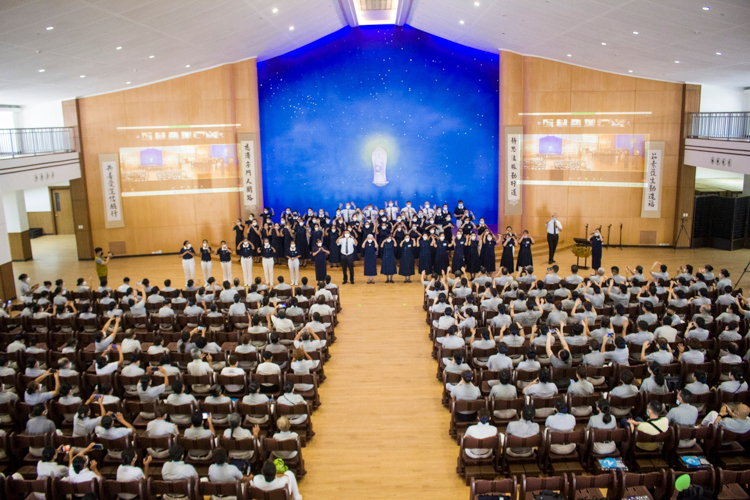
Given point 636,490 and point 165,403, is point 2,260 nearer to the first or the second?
point 165,403

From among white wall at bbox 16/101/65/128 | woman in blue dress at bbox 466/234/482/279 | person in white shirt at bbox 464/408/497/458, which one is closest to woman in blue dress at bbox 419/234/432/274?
woman in blue dress at bbox 466/234/482/279

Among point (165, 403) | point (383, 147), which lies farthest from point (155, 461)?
point (383, 147)

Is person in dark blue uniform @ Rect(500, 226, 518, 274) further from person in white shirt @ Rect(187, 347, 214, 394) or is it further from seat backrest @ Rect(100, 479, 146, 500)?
seat backrest @ Rect(100, 479, 146, 500)

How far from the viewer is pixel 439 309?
11406 millimetres

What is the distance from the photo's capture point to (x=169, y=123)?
19844 millimetres

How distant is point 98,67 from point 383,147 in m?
9.84

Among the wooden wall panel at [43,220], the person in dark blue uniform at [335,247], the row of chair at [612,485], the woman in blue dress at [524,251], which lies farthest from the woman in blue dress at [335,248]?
the wooden wall panel at [43,220]

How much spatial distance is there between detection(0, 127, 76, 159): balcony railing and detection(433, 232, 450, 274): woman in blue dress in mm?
12295

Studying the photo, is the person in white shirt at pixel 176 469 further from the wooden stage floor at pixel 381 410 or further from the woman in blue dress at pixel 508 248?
the woman in blue dress at pixel 508 248

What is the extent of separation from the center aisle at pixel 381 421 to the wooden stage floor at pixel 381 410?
0.01 metres

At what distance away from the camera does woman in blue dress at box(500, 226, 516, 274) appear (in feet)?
52.9

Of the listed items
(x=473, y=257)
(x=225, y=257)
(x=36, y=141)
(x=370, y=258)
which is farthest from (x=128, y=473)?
(x=36, y=141)

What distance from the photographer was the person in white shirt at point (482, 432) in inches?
272

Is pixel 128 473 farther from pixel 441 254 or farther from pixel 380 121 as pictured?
pixel 380 121
